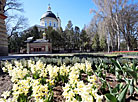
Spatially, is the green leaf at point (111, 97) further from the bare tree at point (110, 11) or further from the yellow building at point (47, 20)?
the yellow building at point (47, 20)

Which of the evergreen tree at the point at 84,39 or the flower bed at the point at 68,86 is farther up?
the evergreen tree at the point at 84,39

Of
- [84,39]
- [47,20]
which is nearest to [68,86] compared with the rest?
[84,39]

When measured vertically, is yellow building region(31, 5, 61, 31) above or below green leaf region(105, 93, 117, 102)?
above

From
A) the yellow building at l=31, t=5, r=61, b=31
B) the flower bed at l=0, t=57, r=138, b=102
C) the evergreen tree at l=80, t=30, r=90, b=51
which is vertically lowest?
the flower bed at l=0, t=57, r=138, b=102

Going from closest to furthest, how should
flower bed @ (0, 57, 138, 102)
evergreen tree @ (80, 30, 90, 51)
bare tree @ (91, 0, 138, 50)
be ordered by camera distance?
flower bed @ (0, 57, 138, 102) → bare tree @ (91, 0, 138, 50) → evergreen tree @ (80, 30, 90, 51)

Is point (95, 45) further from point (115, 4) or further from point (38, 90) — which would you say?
point (38, 90)

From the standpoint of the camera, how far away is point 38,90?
1.67 m

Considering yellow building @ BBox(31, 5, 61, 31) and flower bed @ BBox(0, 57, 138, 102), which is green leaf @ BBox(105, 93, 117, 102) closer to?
flower bed @ BBox(0, 57, 138, 102)

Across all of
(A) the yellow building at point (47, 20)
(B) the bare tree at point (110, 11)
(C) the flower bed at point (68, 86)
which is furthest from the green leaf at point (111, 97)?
(A) the yellow building at point (47, 20)

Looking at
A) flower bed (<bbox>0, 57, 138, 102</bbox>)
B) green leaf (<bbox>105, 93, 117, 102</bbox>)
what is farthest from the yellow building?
green leaf (<bbox>105, 93, 117, 102</bbox>)

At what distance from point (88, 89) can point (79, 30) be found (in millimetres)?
46088

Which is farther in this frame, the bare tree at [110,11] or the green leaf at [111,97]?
the bare tree at [110,11]

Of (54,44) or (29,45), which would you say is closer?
(29,45)

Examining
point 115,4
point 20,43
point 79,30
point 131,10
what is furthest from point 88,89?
point 79,30
